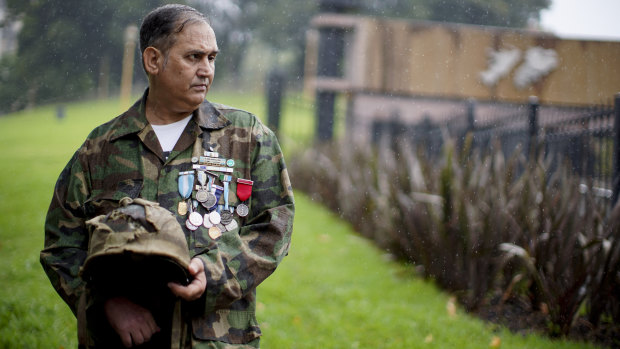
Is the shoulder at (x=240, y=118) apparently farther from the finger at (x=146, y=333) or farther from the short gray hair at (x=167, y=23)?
the finger at (x=146, y=333)

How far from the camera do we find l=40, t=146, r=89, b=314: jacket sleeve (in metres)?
1.71

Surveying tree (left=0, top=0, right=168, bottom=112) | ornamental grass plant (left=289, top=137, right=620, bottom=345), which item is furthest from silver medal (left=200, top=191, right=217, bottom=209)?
ornamental grass plant (left=289, top=137, right=620, bottom=345)

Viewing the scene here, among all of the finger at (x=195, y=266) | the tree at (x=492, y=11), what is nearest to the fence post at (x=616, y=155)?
the tree at (x=492, y=11)

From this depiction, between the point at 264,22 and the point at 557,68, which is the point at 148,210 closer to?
the point at 264,22

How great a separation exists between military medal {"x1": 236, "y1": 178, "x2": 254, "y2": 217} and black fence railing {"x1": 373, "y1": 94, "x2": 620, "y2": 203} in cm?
286

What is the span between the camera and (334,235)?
6305 millimetres

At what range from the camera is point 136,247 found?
1.40m

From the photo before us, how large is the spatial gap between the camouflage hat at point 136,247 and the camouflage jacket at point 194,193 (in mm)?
148

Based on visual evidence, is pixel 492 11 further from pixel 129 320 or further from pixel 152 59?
pixel 129 320

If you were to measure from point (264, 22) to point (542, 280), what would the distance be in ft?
8.90

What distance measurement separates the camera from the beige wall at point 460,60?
3730 millimetres

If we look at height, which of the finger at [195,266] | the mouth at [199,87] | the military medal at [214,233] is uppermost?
the mouth at [199,87]

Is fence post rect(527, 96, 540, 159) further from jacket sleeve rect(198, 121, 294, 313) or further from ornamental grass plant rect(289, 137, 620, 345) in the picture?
jacket sleeve rect(198, 121, 294, 313)

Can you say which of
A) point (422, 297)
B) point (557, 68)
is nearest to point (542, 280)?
point (422, 297)
